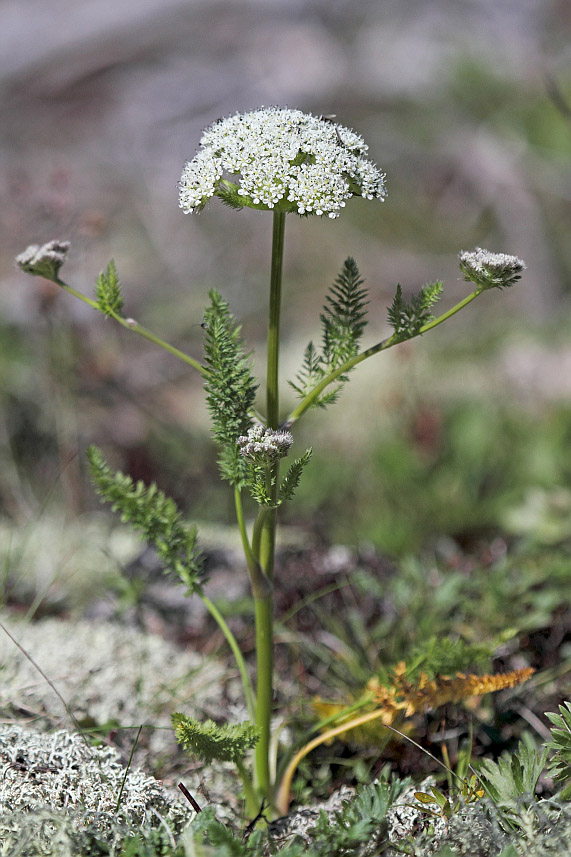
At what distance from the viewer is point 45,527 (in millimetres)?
2889

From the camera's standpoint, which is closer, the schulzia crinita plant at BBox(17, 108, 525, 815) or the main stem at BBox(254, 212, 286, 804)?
the schulzia crinita plant at BBox(17, 108, 525, 815)

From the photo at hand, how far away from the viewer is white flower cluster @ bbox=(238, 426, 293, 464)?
3.86 feet

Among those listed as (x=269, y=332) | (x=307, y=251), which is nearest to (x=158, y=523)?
(x=269, y=332)

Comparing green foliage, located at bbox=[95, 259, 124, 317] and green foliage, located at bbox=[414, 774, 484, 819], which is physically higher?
green foliage, located at bbox=[95, 259, 124, 317]

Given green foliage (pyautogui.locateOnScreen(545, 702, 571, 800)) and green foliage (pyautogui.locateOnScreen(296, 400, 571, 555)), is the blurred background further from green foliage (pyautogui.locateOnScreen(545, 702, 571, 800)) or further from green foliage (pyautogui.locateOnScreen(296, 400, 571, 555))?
green foliage (pyautogui.locateOnScreen(545, 702, 571, 800))

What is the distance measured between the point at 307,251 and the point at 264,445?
560 cm

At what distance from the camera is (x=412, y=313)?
132 cm

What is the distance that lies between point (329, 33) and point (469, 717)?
23.7 ft

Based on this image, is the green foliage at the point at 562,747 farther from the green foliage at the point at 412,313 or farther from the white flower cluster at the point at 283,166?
the white flower cluster at the point at 283,166

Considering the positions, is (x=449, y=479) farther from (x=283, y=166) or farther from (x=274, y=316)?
(x=283, y=166)

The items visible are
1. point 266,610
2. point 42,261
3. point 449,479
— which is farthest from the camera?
point 449,479

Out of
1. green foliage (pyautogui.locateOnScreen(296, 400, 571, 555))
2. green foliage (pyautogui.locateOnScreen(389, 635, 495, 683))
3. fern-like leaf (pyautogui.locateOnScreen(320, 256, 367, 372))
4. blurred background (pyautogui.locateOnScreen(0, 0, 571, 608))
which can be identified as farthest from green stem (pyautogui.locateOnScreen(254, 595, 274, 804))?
green foliage (pyautogui.locateOnScreen(296, 400, 571, 555))

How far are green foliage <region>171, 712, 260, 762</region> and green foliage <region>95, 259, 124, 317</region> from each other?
845 mm

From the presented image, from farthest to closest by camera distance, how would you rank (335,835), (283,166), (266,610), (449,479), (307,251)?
(307,251) → (449,479) → (266,610) → (335,835) → (283,166)
